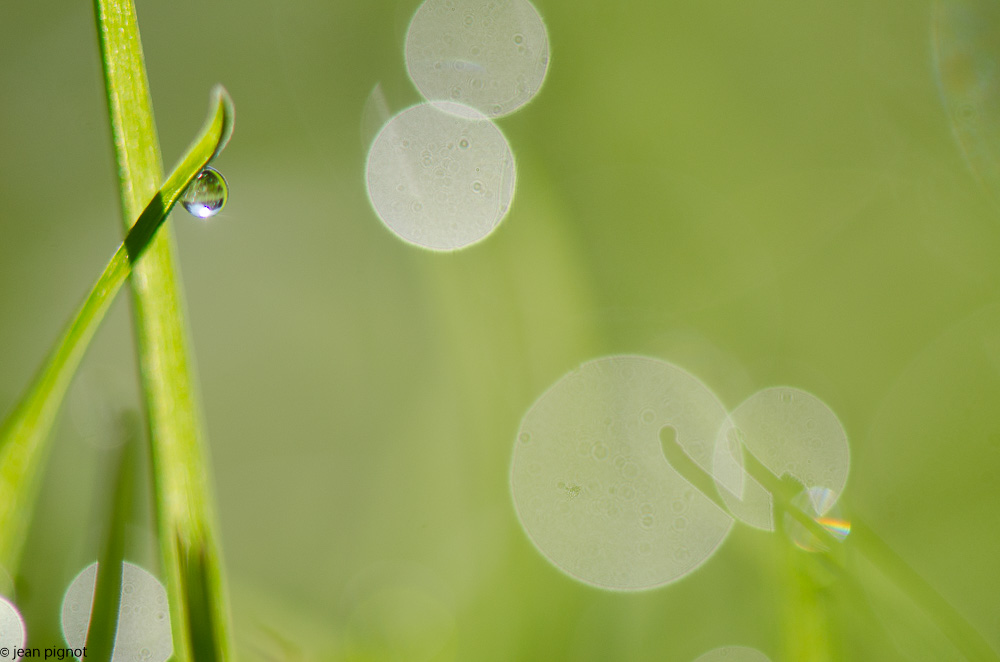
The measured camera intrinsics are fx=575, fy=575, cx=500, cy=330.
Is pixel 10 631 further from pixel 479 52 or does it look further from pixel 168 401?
pixel 479 52

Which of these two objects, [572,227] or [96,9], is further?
[572,227]

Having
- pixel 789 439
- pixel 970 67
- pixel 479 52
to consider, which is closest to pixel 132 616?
pixel 789 439

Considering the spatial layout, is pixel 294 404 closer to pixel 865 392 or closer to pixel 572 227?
pixel 572 227

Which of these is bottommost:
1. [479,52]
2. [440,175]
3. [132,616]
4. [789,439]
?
[132,616]

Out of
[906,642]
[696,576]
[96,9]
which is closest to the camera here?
[96,9]

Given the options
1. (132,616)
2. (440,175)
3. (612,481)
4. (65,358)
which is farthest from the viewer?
(440,175)

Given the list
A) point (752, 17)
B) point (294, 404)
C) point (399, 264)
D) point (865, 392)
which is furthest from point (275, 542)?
point (752, 17)

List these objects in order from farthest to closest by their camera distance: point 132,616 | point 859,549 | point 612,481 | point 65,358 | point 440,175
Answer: point 440,175 → point 612,481 → point 132,616 → point 859,549 → point 65,358

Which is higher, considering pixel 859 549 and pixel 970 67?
pixel 970 67
